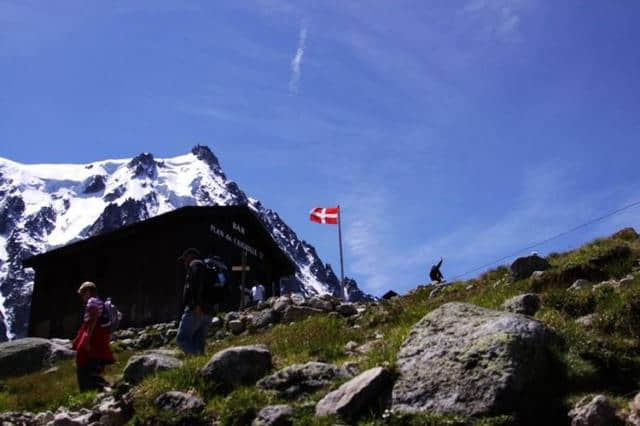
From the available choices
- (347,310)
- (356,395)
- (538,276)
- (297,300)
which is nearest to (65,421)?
(356,395)

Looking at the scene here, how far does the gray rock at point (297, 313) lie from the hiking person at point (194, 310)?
6181 mm

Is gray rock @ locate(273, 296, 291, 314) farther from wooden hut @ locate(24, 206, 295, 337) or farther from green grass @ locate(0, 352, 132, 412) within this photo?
wooden hut @ locate(24, 206, 295, 337)

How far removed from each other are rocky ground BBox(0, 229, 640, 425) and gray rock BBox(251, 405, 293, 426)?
17mm

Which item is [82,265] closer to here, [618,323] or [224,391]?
[224,391]

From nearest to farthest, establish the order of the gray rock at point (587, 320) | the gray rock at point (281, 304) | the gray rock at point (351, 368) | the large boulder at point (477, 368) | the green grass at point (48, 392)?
the large boulder at point (477, 368), the gray rock at point (351, 368), the gray rock at point (587, 320), the green grass at point (48, 392), the gray rock at point (281, 304)

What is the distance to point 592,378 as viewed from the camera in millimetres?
7719

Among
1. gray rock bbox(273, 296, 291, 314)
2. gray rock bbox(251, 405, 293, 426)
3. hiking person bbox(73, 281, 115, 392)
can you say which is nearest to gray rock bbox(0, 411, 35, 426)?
hiking person bbox(73, 281, 115, 392)

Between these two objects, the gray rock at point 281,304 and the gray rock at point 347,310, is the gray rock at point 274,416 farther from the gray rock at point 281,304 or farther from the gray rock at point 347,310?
the gray rock at point 281,304

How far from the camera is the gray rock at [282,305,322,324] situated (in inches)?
722

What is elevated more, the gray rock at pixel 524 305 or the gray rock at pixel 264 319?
the gray rock at pixel 264 319

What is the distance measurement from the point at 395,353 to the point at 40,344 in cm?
1409

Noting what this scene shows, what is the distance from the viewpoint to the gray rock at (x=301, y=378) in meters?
8.89

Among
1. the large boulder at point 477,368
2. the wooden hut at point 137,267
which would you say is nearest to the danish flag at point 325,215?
the wooden hut at point 137,267

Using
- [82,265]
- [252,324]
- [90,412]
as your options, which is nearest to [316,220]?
[82,265]
